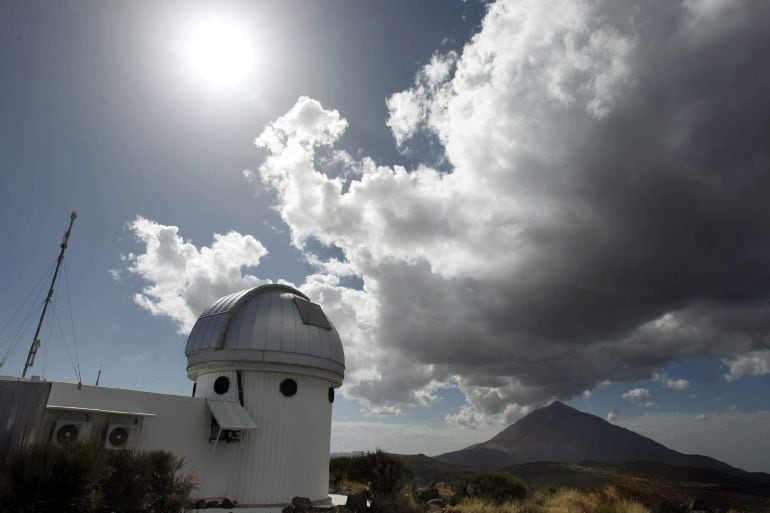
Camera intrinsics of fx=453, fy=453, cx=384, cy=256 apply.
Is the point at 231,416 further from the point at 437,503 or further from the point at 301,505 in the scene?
the point at 437,503

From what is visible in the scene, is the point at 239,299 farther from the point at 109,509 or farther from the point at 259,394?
the point at 109,509

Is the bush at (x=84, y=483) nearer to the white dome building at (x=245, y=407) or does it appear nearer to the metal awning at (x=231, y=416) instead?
the white dome building at (x=245, y=407)

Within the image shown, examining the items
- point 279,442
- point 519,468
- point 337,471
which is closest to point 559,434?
point 519,468

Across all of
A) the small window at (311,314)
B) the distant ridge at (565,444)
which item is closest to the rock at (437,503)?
the small window at (311,314)

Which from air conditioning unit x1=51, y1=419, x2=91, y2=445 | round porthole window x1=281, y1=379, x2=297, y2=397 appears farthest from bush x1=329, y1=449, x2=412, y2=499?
air conditioning unit x1=51, y1=419, x2=91, y2=445

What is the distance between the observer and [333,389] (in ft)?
50.1

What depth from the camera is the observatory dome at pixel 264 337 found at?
1317 centimetres

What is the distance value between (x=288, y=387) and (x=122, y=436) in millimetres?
4323

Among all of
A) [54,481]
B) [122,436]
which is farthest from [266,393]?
[54,481]

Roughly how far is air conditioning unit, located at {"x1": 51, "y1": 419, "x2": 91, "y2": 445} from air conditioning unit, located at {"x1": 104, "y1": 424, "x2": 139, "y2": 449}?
0.44 meters

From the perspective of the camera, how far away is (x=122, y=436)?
10.8m

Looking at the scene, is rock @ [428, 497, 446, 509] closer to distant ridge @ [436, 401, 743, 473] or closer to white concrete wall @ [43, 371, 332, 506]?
white concrete wall @ [43, 371, 332, 506]

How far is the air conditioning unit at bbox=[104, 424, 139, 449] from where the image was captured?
10570 mm

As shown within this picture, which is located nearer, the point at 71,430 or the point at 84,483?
the point at 84,483
